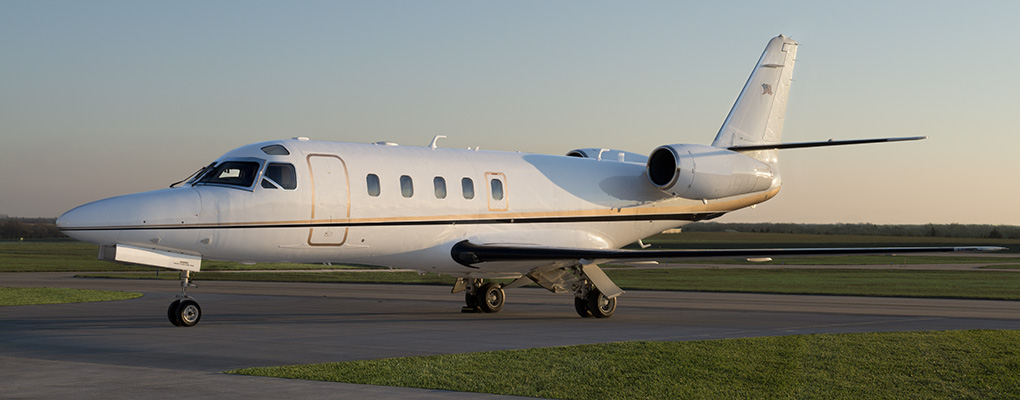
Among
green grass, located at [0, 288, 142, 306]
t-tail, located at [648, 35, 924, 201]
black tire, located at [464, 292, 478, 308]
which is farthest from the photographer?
green grass, located at [0, 288, 142, 306]

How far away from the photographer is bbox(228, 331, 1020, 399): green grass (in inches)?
384

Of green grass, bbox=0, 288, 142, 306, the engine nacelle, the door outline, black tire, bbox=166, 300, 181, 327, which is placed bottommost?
green grass, bbox=0, 288, 142, 306

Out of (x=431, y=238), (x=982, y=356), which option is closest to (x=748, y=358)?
(x=982, y=356)

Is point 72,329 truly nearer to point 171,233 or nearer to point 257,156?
point 171,233

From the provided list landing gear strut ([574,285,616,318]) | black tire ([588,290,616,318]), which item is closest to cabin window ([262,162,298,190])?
landing gear strut ([574,285,616,318])

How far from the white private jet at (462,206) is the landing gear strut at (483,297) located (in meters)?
0.04

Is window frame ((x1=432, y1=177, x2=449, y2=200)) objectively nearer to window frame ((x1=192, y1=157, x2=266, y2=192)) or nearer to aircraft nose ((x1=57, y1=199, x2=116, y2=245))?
window frame ((x1=192, y1=157, x2=266, y2=192))

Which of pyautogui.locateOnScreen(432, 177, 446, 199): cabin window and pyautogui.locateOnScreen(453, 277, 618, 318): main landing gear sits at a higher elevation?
pyautogui.locateOnScreen(432, 177, 446, 199): cabin window

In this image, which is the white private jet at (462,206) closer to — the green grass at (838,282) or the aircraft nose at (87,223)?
the aircraft nose at (87,223)

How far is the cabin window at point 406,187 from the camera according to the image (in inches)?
733

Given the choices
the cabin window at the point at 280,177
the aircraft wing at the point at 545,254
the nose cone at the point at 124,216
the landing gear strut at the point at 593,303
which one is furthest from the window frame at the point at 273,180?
the landing gear strut at the point at 593,303

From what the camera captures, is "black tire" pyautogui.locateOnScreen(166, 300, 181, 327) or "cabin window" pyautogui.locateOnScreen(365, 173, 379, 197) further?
"cabin window" pyautogui.locateOnScreen(365, 173, 379, 197)

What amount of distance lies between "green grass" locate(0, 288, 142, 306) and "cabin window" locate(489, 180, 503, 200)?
11.0 meters

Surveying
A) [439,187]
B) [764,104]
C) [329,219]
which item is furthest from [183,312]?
[764,104]
